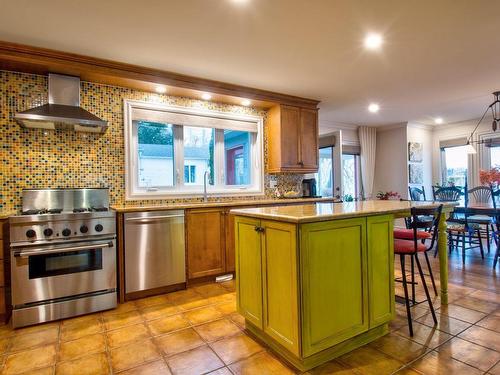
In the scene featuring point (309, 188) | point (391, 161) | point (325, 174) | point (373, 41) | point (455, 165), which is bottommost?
point (309, 188)

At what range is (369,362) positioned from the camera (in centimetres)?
183

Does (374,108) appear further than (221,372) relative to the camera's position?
Yes

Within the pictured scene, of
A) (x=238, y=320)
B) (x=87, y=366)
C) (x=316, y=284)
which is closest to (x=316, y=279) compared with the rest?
(x=316, y=284)

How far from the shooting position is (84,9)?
84.5 inches

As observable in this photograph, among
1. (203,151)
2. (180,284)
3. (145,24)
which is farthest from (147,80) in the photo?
(180,284)

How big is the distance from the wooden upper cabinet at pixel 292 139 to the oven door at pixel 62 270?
2.51m

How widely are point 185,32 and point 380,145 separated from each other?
5.64 meters

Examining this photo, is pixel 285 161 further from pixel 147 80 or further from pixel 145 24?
pixel 145 24

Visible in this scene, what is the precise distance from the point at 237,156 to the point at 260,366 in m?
3.07

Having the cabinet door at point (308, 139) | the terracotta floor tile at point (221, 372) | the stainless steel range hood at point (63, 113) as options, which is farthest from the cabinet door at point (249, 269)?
the cabinet door at point (308, 139)

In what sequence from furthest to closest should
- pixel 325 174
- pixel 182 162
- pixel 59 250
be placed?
pixel 325 174 < pixel 182 162 < pixel 59 250

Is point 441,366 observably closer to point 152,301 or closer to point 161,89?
point 152,301

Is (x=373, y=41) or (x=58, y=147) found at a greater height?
(x=373, y=41)

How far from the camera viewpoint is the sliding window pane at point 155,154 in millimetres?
3635
